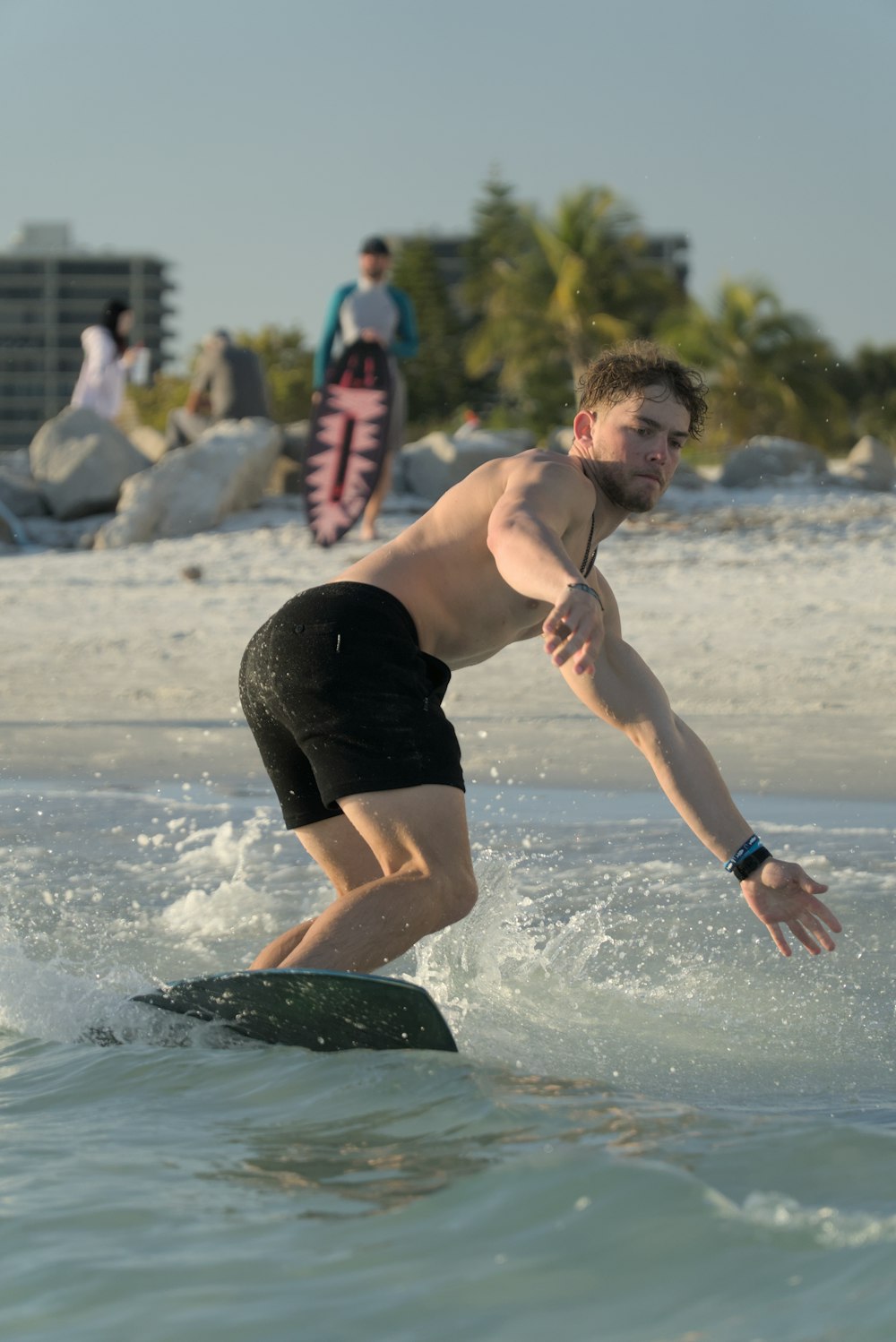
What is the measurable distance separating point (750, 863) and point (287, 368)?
51.9 meters

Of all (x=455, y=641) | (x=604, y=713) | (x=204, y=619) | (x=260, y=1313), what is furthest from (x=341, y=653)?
(x=204, y=619)

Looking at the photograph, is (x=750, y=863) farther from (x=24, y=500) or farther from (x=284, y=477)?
(x=24, y=500)

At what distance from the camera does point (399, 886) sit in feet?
10.3

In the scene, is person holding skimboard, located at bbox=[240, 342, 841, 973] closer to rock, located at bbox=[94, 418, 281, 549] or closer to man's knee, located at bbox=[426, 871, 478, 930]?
man's knee, located at bbox=[426, 871, 478, 930]

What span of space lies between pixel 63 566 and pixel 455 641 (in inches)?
371

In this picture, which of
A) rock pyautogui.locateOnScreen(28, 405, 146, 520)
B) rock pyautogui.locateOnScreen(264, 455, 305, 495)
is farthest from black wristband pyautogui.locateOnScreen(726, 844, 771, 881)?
rock pyautogui.locateOnScreen(28, 405, 146, 520)

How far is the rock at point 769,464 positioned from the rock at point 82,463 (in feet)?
17.5

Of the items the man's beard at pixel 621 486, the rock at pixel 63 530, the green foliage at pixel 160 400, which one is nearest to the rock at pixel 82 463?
the rock at pixel 63 530

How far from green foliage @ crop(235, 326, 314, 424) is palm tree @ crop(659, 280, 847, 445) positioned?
1461cm

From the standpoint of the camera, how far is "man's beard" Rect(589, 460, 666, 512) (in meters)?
3.33

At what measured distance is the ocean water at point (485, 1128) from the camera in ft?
7.73

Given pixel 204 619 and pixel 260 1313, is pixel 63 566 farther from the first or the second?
pixel 260 1313

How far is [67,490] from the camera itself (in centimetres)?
1449

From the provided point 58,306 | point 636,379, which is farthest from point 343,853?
point 58,306
